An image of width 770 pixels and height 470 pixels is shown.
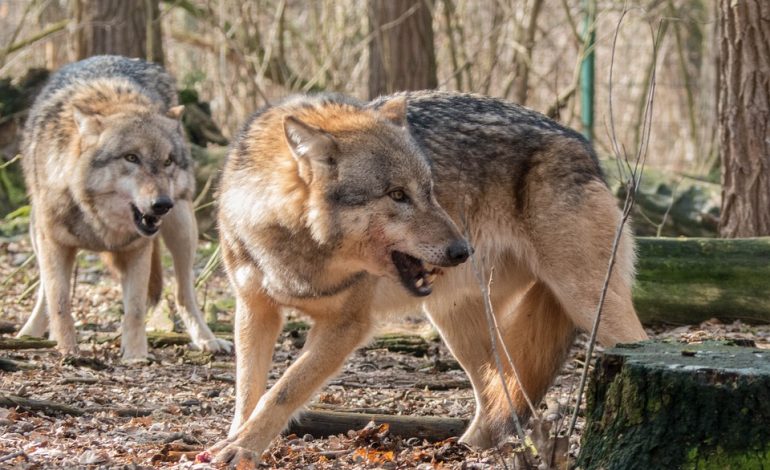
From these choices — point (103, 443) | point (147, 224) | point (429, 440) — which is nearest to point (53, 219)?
point (147, 224)

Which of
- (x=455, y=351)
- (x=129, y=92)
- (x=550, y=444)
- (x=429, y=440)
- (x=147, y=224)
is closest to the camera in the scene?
(x=550, y=444)

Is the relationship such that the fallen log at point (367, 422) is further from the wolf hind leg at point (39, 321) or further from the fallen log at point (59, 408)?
the wolf hind leg at point (39, 321)

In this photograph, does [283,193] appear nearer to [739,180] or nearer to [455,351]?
[455,351]

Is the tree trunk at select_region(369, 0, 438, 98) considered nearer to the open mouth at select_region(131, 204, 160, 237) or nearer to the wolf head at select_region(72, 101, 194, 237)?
the wolf head at select_region(72, 101, 194, 237)

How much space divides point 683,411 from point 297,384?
168 cm

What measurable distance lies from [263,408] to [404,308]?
989 millimetres

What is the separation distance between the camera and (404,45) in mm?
10281

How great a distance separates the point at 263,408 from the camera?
13.7 feet

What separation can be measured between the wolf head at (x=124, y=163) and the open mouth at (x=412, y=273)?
2.81 m

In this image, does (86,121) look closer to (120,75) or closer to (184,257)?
(120,75)

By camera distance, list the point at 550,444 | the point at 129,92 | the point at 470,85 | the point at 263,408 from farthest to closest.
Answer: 1. the point at 470,85
2. the point at 129,92
3. the point at 263,408
4. the point at 550,444

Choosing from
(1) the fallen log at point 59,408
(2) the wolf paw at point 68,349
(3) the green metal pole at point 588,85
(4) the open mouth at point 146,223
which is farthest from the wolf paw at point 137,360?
(3) the green metal pole at point 588,85

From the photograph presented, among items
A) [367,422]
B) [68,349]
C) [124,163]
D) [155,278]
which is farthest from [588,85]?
[367,422]

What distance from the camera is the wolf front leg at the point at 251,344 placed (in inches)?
178
